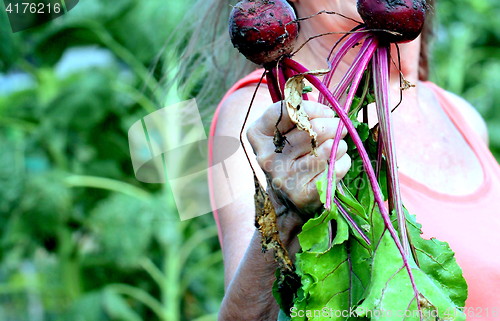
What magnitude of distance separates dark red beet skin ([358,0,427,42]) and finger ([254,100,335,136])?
0.14 m

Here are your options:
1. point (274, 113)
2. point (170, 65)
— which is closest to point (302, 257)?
point (274, 113)

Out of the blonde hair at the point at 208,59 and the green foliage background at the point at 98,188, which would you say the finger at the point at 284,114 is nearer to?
the blonde hair at the point at 208,59

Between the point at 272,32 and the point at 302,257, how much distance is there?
0.27 meters

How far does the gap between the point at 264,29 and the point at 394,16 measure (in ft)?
0.55

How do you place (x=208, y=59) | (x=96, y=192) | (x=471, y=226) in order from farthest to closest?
(x=96, y=192) → (x=208, y=59) → (x=471, y=226)

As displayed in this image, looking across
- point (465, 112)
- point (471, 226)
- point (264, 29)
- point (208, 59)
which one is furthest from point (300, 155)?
point (465, 112)

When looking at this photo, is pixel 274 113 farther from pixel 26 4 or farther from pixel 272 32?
pixel 26 4

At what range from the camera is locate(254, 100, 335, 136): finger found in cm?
80

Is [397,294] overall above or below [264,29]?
below

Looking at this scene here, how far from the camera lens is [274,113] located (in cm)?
80

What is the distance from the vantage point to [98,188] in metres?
4.35

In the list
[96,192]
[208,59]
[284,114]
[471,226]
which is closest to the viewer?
[284,114]

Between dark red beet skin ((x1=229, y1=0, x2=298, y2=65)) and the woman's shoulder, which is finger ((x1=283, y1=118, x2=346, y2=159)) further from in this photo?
the woman's shoulder

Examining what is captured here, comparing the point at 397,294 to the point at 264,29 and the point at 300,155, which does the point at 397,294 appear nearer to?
the point at 300,155
